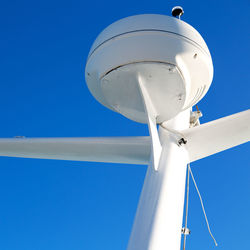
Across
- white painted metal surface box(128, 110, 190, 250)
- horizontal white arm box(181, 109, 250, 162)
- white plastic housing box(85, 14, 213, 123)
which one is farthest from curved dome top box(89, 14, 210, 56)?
white painted metal surface box(128, 110, 190, 250)

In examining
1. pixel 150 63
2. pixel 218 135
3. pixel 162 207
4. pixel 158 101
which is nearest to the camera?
pixel 162 207

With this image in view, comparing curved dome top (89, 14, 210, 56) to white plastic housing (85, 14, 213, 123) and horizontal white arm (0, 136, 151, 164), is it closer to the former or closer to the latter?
white plastic housing (85, 14, 213, 123)

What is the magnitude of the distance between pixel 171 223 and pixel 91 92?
0.94m

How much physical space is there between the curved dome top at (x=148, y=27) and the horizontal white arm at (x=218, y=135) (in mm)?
472

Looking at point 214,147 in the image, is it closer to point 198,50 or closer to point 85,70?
point 198,50

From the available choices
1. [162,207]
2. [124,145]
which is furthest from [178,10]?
[162,207]

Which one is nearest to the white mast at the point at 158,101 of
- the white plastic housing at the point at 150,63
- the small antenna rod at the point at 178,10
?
the white plastic housing at the point at 150,63

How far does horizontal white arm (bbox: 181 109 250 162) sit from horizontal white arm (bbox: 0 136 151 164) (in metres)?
0.30

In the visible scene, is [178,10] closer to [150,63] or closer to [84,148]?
[150,63]

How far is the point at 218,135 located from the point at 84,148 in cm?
91

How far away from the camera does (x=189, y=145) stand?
77.1 inches

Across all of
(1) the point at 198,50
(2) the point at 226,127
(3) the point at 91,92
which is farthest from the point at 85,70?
(2) the point at 226,127

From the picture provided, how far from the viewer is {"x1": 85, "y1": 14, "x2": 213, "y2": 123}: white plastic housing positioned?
1583 millimetres

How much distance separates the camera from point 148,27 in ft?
5.30
